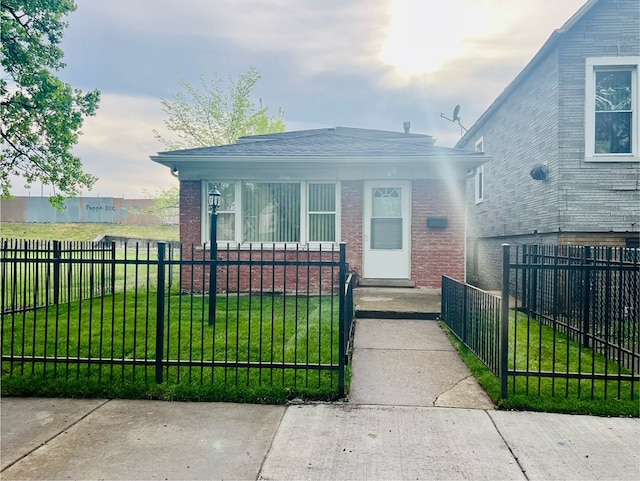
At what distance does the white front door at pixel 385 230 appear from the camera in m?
10.4

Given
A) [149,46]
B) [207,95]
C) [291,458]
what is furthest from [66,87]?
[207,95]

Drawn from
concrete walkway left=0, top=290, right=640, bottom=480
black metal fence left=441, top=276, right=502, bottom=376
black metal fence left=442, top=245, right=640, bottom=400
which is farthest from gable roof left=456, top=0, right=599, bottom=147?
concrete walkway left=0, top=290, right=640, bottom=480

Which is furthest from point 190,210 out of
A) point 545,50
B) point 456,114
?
point 456,114

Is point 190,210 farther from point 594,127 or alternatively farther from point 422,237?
point 594,127

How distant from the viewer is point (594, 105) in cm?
884

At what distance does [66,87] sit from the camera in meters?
10.9

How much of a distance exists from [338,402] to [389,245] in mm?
6735

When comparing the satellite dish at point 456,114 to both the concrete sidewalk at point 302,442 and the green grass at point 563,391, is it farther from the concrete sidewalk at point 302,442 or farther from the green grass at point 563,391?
the concrete sidewalk at point 302,442

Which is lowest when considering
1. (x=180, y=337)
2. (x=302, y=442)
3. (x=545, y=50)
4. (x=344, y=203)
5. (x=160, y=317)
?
(x=302, y=442)

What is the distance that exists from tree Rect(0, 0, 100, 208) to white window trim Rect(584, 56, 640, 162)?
39.3 feet

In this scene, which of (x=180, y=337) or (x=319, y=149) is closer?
(x=180, y=337)

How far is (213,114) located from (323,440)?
2548 centimetres

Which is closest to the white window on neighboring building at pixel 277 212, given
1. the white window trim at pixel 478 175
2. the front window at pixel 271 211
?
the front window at pixel 271 211

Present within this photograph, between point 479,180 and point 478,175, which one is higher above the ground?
point 478,175
